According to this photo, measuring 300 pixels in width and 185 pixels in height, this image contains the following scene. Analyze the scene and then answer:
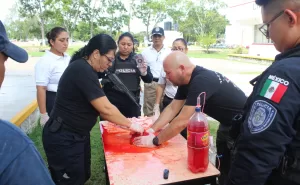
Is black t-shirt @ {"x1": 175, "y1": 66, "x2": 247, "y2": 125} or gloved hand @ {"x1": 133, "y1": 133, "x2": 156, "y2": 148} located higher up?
black t-shirt @ {"x1": 175, "y1": 66, "x2": 247, "y2": 125}

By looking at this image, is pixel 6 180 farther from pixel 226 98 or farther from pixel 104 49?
pixel 226 98

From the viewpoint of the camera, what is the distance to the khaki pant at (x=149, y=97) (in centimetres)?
405

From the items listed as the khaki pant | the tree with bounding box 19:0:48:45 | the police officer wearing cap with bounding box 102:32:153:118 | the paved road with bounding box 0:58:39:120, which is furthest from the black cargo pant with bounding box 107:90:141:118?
the tree with bounding box 19:0:48:45

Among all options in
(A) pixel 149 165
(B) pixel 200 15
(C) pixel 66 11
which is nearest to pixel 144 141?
(A) pixel 149 165

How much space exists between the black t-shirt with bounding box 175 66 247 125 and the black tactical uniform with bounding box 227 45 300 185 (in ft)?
2.98

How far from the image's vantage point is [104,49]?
201cm

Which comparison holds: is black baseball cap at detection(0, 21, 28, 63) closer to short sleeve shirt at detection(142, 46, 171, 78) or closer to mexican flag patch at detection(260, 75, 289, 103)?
mexican flag patch at detection(260, 75, 289, 103)

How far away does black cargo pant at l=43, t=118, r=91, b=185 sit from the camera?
2.02 m

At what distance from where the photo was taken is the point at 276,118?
93 centimetres

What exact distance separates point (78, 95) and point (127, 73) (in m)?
1.56

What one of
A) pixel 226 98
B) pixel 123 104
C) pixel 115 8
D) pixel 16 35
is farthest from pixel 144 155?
pixel 16 35

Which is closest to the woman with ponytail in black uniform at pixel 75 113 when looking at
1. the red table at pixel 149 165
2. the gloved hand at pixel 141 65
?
the red table at pixel 149 165

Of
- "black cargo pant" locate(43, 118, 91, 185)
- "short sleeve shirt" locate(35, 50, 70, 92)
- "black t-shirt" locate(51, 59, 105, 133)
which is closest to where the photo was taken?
"black t-shirt" locate(51, 59, 105, 133)

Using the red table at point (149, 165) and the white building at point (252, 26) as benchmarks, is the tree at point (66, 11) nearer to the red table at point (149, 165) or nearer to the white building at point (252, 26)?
the white building at point (252, 26)
